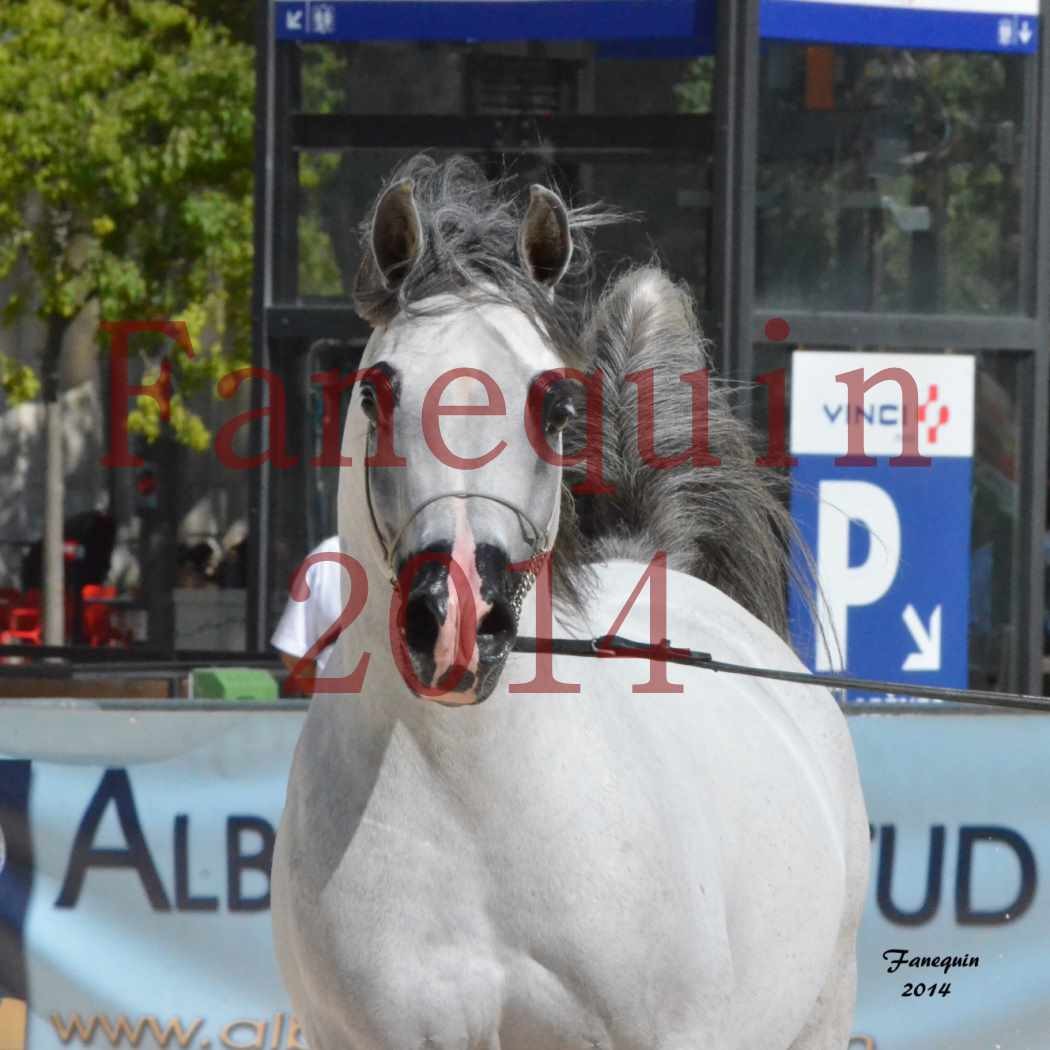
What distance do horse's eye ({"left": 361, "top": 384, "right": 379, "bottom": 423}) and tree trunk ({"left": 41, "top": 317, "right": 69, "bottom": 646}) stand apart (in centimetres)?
1201

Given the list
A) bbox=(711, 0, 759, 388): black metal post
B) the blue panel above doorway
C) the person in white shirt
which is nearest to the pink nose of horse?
the person in white shirt

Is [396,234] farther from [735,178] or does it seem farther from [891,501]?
[891,501]

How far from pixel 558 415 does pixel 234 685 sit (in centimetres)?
400

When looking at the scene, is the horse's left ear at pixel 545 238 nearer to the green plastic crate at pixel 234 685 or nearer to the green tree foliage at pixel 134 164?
the green plastic crate at pixel 234 685

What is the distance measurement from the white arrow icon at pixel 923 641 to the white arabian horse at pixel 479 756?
4.28m

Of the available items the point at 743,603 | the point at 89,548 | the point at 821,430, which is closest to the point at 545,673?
the point at 743,603

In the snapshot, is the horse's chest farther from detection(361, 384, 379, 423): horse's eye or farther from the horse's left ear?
the horse's left ear

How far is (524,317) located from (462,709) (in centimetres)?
66

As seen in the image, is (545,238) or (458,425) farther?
(545,238)

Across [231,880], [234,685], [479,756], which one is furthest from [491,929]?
[234,685]

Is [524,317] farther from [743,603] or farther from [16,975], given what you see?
[16,975]

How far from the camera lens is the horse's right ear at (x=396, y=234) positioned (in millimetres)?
3088

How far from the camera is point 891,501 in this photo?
25.0 feet

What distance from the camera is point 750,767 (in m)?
3.79
